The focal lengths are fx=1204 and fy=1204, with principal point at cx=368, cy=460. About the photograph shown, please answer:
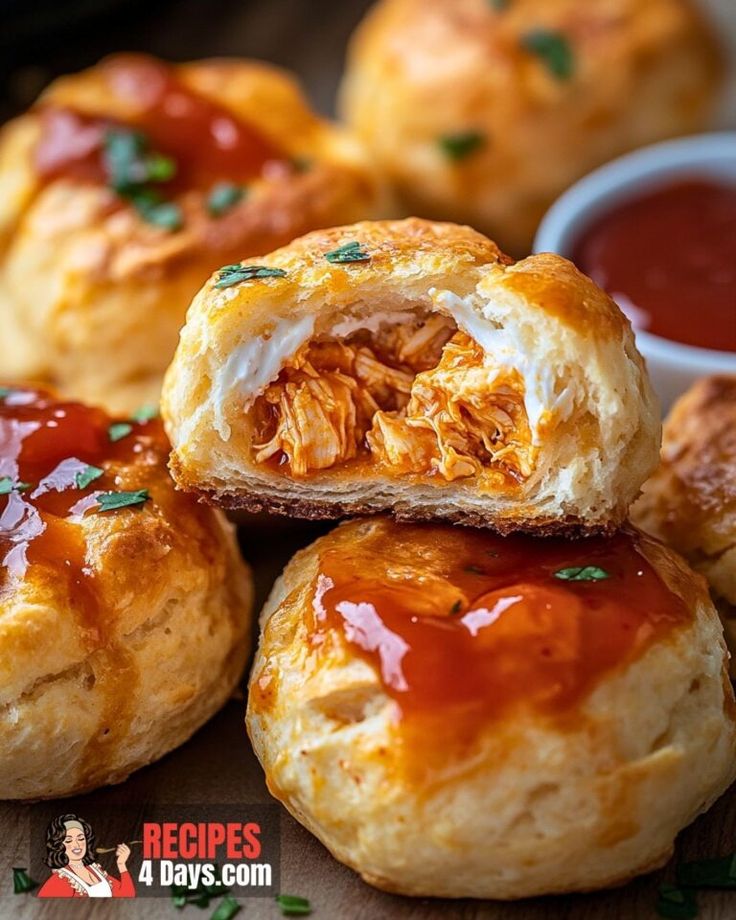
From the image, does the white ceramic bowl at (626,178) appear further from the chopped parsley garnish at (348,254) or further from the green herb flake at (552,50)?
the chopped parsley garnish at (348,254)

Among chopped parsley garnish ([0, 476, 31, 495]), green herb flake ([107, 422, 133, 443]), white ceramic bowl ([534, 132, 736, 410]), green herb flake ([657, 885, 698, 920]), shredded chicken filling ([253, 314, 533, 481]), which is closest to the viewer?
green herb flake ([657, 885, 698, 920])

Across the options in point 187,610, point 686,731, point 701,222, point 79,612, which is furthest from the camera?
point 701,222

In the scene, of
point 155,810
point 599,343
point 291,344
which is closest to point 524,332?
point 599,343

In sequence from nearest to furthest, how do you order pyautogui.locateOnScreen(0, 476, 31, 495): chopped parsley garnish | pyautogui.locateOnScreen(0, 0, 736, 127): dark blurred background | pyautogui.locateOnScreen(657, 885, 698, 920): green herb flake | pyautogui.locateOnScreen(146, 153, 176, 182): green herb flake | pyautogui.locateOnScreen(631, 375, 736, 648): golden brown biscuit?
pyautogui.locateOnScreen(657, 885, 698, 920): green herb flake
pyautogui.locateOnScreen(0, 476, 31, 495): chopped parsley garnish
pyautogui.locateOnScreen(631, 375, 736, 648): golden brown biscuit
pyautogui.locateOnScreen(146, 153, 176, 182): green herb flake
pyautogui.locateOnScreen(0, 0, 736, 127): dark blurred background

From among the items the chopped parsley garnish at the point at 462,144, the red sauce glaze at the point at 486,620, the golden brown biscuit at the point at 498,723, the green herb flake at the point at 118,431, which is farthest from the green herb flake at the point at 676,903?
the chopped parsley garnish at the point at 462,144

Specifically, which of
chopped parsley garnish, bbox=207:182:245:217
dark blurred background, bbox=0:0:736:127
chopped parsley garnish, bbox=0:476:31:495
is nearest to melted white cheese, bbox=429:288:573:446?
chopped parsley garnish, bbox=0:476:31:495

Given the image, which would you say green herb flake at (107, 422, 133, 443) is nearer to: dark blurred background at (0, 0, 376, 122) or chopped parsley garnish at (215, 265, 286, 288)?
chopped parsley garnish at (215, 265, 286, 288)

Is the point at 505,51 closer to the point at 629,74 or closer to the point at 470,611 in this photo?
the point at 629,74
